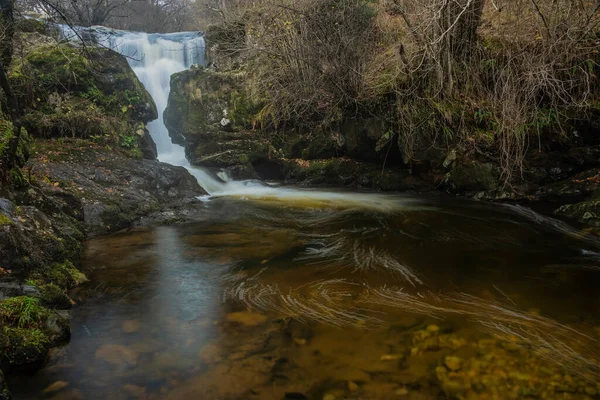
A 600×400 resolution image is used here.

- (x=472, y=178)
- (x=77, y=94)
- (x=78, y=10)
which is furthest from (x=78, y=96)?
(x=472, y=178)

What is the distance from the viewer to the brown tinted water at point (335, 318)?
2.61m

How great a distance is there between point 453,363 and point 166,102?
1330 centimetres

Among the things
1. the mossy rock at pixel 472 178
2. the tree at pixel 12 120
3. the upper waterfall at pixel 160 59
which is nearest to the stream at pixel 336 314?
the tree at pixel 12 120

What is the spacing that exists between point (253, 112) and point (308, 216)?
5901 millimetres

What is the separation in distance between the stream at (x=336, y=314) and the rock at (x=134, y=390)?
1 centimetres

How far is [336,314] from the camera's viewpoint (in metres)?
3.50

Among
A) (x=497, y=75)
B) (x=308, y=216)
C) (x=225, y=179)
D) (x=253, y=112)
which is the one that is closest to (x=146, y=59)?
(x=253, y=112)

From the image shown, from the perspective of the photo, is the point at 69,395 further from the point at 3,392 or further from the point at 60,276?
the point at 60,276

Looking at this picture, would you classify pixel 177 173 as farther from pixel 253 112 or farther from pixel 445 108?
pixel 445 108

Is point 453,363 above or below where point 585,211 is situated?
below

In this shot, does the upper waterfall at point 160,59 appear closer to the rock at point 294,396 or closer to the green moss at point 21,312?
the green moss at point 21,312

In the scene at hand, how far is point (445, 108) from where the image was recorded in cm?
830

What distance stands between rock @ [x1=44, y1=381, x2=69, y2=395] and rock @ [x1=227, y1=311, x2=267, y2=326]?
1308mm

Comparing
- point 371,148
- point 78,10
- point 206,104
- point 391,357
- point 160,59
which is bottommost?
point 391,357
